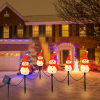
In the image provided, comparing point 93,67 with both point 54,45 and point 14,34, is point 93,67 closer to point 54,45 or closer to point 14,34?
point 54,45

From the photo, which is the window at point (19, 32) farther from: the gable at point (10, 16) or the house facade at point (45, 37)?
the gable at point (10, 16)

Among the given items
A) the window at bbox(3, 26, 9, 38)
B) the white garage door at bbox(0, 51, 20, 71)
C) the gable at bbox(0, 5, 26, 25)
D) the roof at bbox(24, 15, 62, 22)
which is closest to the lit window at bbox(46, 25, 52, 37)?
the roof at bbox(24, 15, 62, 22)

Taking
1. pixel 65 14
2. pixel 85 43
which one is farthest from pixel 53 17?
pixel 65 14

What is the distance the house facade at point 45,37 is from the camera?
74.3ft

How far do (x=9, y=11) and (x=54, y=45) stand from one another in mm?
7050

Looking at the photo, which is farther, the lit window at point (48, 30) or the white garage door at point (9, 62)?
A: the lit window at point (48, 30)

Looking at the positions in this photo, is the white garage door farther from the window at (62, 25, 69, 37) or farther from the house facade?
the window at (62, 25, 69, 37)

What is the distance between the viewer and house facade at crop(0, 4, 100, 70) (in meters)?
22.6

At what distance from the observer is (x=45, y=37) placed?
931 inches

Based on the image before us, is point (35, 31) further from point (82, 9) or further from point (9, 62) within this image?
point (82, 9)

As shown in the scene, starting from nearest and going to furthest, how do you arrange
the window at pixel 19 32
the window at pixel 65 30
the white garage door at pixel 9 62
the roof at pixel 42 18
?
the white garage door at pixel 9 62 → the window at pixel 65 30 → the roof at pixel 42 18 → the window at pixel 19 32

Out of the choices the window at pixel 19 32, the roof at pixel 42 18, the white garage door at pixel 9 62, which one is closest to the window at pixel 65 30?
the roof at pixel 42 18

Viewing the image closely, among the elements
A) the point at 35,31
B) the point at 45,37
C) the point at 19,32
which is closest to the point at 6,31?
the point at 19,32

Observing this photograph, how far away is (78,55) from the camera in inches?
891
